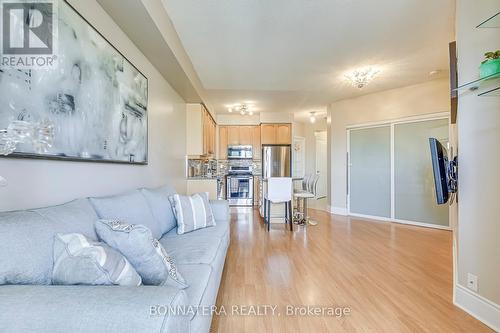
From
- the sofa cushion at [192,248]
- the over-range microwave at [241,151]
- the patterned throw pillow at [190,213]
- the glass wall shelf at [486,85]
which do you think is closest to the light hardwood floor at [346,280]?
the sofa cushion at [192,248]

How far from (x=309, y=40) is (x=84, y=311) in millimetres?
3165

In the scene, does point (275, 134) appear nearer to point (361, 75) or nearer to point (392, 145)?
point (392, 145)

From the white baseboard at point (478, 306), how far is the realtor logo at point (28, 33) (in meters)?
3.16

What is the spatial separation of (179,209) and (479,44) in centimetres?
278

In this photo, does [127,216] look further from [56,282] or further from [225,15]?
[225,15]

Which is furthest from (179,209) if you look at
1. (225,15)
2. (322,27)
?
(322,27)

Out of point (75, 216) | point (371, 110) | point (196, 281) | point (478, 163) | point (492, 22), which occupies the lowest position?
point (196, 281)

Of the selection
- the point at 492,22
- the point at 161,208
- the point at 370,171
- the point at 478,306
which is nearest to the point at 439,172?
the point at 478,306

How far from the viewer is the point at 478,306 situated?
1.73 m

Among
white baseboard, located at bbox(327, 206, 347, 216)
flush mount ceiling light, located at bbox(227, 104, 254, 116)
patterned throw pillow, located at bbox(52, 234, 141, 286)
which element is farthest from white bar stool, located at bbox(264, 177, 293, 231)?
patterned throw pillow, located at bbox(52, 234, 141, 286)

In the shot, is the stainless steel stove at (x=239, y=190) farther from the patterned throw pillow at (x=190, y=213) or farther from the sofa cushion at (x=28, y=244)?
the sofa cushion at (x=28, y=244)

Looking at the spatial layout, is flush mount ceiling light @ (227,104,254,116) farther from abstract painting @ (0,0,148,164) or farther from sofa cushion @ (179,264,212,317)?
A: sofa cushion @ (179,264,212,317)

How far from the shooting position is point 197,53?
323 centimetres

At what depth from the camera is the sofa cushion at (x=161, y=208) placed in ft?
6.88
